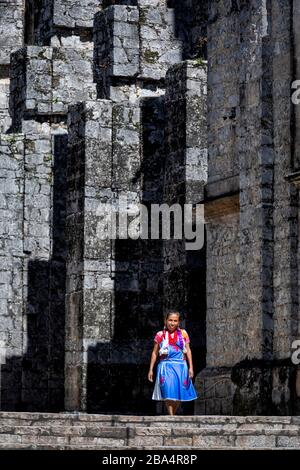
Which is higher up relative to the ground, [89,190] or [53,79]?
[53,79]

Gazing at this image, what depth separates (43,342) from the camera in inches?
1346

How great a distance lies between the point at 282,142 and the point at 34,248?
282 inches

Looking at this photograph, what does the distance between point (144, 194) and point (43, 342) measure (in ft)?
10.3

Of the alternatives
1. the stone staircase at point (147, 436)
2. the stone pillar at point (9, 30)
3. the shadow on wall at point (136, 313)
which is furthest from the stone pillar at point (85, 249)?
the stone staircase at point (147, 436)

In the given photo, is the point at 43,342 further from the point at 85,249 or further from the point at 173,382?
the point at 173,382

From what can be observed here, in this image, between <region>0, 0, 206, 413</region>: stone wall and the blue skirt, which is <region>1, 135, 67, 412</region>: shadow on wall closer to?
<region>0, 0, 206, 413</region>: stone wall

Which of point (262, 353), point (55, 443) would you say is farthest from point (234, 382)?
point (55, 443)

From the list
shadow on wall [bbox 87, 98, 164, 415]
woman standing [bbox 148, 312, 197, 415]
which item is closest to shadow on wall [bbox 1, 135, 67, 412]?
shadow on wall [bbox 87, 98, 164, 415]

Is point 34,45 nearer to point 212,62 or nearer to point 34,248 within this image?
point 34,248

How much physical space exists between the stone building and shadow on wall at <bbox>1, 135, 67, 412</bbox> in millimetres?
21

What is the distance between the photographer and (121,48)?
110 feet

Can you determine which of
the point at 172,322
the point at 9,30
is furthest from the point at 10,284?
the point at 172,322

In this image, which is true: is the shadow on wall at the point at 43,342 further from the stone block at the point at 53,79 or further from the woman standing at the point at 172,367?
the woman standing at the point at 172,367

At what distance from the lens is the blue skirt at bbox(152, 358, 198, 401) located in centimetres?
2730
